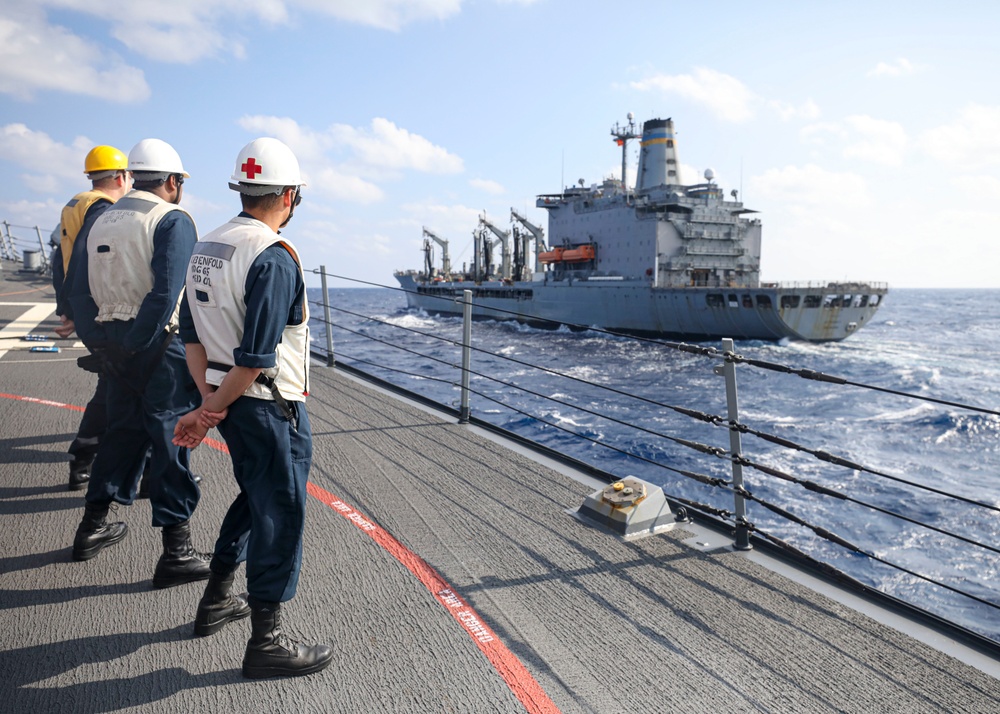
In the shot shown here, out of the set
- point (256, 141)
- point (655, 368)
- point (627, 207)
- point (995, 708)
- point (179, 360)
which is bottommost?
point (655, 368)

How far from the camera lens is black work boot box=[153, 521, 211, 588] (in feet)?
9.53

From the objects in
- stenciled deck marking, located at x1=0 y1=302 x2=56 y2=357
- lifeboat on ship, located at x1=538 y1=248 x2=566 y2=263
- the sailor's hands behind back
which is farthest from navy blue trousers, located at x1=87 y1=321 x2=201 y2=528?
lifeboat on ship, located at x1=538 y1=248 x2=566 y2=263

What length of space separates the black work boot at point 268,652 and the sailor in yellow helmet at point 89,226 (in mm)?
2053

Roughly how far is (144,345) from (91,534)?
107cm

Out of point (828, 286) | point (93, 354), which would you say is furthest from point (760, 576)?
point (828, 286)

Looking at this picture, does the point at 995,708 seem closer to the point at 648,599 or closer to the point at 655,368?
the point at 648,599

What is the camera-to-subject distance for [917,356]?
3466cm

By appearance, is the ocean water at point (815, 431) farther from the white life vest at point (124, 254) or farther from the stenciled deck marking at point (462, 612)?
the white life vest at point (124, 254)

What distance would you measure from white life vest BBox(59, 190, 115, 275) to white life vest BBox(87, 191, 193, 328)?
73 cm

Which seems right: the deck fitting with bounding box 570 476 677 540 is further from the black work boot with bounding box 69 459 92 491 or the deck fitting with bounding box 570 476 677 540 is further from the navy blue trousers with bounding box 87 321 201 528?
the black work boot with bounding box 69 459 92 491

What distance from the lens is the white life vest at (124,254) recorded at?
9.91ft

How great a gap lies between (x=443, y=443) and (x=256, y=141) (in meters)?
3.44

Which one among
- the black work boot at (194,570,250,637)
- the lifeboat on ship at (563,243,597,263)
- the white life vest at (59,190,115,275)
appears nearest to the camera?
the black work boot at (194,570,250,637)

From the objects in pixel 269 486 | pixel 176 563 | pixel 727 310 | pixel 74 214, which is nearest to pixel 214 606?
pixel 176 563
